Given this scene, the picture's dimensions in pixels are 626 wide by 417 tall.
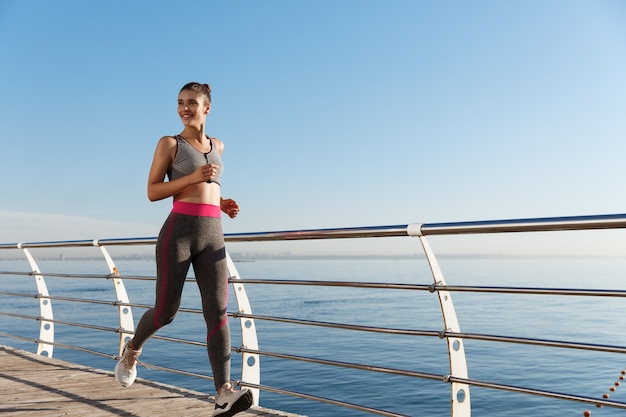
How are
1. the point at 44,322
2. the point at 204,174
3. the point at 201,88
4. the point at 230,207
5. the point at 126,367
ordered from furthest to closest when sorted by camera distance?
the point at 44,322 → the point at 126,367 → the point at 230,207 → the point at 201,88 → the point at 204,174

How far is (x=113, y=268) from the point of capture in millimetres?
4859

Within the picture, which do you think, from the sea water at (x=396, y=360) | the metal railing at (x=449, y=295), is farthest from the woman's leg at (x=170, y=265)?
the sea water at (x=396, y=360)

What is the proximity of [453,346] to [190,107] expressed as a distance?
59.6 inches

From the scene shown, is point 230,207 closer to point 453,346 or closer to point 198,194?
point 198,194

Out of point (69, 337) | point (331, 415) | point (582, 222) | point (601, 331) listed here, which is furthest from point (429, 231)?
point (601, 331)

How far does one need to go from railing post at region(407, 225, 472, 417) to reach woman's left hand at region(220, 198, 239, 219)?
830mm

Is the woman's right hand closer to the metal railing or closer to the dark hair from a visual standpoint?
the dark hair

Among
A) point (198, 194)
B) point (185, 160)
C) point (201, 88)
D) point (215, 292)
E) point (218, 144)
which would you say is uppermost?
point (201, 88)

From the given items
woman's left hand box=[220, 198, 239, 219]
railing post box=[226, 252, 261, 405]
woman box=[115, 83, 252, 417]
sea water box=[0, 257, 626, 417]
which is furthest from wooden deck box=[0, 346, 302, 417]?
sea water box=[0, 257, 626, 417]

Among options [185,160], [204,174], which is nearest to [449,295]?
[204,174]

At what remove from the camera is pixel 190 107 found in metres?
2.98

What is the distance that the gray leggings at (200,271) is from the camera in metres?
2.91

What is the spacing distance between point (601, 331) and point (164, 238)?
42571 millimetres

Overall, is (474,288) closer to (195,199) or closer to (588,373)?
(195,199)
